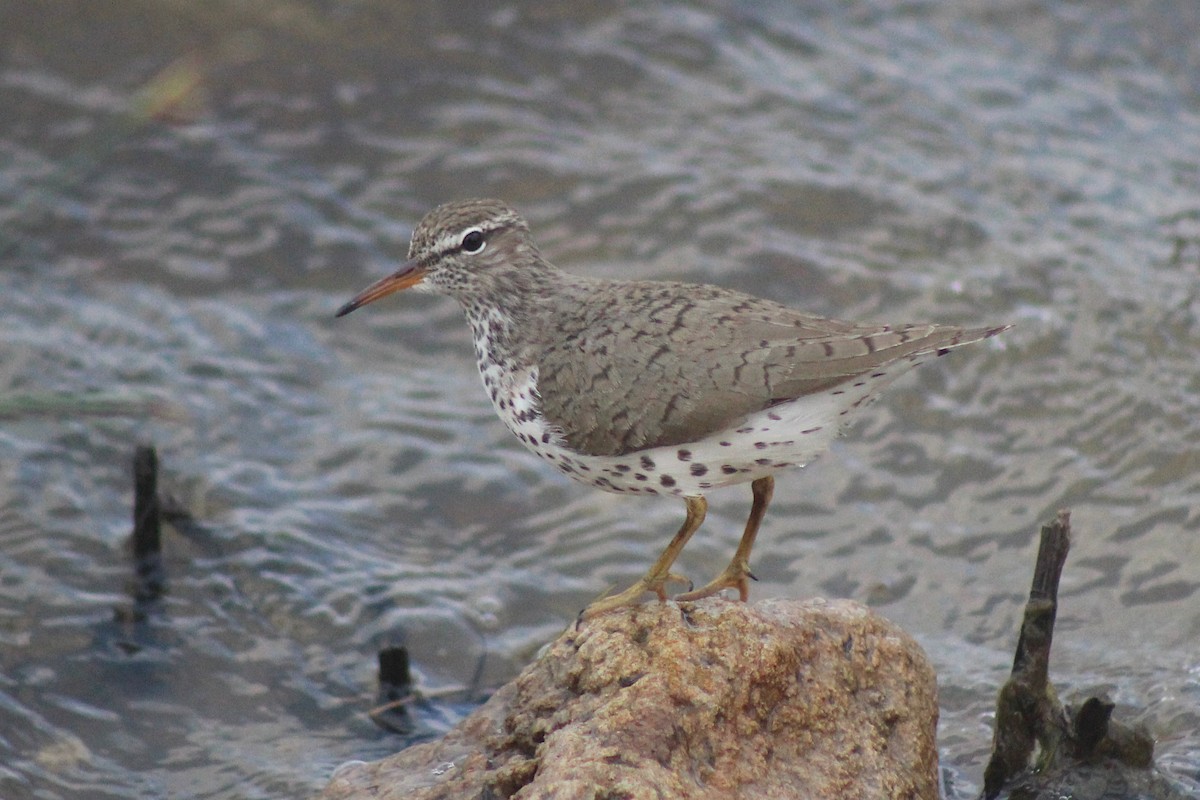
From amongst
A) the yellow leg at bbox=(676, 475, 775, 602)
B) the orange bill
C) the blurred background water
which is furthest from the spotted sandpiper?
the blurred background water

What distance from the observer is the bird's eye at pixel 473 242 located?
20.1ft

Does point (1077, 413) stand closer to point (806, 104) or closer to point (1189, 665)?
point (1189, 665)

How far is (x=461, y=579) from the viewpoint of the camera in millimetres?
7633

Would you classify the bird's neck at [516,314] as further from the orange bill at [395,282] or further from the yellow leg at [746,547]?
the yellow leg at [746,547]

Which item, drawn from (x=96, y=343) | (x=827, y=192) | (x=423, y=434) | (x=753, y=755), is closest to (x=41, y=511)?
(x=96, y=343)

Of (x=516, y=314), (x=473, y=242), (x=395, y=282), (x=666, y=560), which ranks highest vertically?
(x=473, y=242)

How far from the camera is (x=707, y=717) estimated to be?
4668 millimetres

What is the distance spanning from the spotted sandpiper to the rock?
1.45ft

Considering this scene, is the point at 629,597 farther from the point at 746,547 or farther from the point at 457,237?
the point at 457,237

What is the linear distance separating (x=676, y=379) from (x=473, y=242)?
4.37 ft

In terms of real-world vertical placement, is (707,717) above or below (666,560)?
below

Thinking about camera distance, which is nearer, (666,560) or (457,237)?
(666,560)

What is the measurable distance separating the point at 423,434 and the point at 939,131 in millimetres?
4840

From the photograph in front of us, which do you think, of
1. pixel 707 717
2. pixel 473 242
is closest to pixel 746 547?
pixel 707 717
